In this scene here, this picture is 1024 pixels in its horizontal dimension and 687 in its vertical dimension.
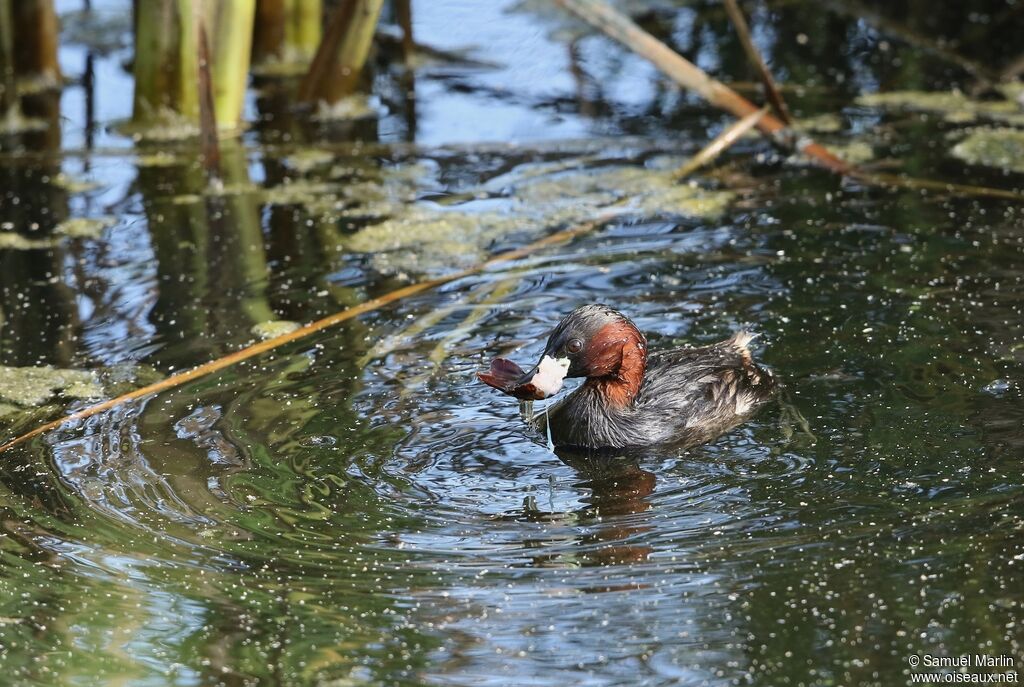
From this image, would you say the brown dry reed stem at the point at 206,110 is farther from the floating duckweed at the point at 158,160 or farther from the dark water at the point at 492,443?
the floating duckweed at the point at 158,160

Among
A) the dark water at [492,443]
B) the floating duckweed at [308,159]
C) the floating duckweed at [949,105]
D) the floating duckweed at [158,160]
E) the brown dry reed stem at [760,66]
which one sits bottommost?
the dark water at [492,443]

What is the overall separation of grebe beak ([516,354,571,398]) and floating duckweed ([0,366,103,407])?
182 centimetres

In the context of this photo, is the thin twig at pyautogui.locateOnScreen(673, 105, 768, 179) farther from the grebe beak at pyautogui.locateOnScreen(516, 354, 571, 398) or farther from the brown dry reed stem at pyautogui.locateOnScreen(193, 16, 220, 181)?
the grebe beak at pyautogui.locateOnScreen(516, 354, 571, 398)

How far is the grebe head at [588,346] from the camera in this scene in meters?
5.33

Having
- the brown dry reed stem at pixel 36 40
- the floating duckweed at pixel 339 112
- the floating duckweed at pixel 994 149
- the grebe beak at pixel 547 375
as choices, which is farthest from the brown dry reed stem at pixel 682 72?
the brown dry reed stem at pixel 36 40

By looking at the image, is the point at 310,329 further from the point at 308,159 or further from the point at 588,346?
the point at 308,159

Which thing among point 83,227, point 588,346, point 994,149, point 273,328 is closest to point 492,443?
point 588,346

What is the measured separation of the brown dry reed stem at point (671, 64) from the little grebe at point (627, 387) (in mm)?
2690

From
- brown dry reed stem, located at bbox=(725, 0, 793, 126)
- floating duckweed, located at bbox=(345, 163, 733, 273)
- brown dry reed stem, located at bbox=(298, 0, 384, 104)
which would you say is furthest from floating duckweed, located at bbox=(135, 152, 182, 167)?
brown dry reed stem, located at bbox=(725, 0, 793, 126)

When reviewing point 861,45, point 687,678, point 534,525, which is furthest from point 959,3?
point 687,678

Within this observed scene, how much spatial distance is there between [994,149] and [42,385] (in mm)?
5422

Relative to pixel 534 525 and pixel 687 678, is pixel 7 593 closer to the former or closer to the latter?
pixel 534 525

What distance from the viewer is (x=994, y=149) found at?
324 inches

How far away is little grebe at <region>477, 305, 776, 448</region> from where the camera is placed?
211 inches
